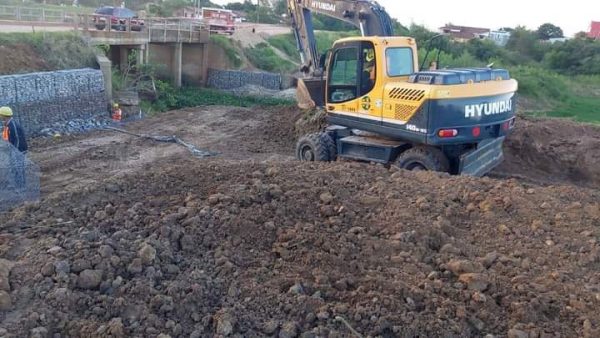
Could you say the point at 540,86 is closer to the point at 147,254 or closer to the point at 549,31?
the point at 147,254

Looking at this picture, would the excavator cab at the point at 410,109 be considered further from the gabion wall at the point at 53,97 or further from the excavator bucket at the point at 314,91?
the gabion wall at the point at 53,97

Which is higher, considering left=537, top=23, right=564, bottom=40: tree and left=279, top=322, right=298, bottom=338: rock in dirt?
left=537, top=23, right=564, bottom=40: tree

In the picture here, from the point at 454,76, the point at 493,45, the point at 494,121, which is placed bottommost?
the point at 494,121

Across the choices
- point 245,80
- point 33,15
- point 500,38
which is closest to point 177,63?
point 245,80

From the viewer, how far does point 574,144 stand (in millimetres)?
13156

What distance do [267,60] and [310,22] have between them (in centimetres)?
2005

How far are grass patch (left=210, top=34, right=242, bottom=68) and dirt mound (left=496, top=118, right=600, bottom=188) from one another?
63.3ft

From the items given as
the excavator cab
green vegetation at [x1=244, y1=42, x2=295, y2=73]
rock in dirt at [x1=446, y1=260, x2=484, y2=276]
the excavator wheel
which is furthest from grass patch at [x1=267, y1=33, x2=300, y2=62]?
rock in dirt at [x1=446, y1=260, x2=484, y2=276]

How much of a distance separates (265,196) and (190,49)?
2411cm

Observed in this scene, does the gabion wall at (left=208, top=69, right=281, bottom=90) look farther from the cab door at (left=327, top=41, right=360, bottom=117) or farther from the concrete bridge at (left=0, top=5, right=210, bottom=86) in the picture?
the cab door at (left=327, top=41, right=360, bottom=117)

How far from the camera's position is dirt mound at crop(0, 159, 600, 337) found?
4480mm

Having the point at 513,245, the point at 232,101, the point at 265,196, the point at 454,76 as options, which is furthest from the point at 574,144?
the point at 232,101

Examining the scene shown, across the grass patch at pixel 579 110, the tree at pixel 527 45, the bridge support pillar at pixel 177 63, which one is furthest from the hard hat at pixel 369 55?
the tree at pixel 527 45

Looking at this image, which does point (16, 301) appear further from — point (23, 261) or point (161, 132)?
point (161, 132)
